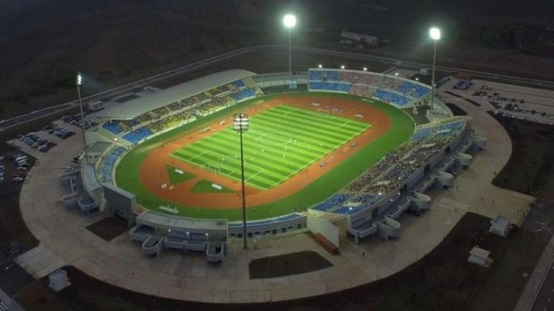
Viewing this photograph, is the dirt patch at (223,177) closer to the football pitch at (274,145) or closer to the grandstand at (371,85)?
the football pitch at (274,145)

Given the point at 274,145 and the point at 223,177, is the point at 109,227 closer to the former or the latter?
the point at 223,177

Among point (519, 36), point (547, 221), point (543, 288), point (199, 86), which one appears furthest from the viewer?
point (519, 36)

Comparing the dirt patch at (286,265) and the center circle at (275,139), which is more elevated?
the center circle at (275,139)

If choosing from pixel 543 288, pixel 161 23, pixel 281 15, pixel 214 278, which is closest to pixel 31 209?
Answer: pixel 214 278

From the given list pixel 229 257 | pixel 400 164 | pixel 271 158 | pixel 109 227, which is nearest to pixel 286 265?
pixel 229 257

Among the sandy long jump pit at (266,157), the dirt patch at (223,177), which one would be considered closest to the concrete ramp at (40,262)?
the sandy long jump pit at (266,157)

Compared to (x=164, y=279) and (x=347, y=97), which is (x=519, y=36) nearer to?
(x=347, y=97)
